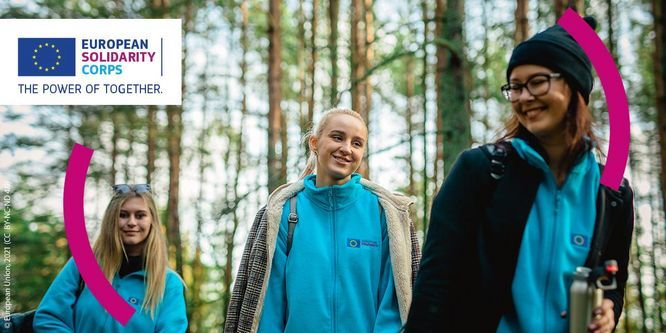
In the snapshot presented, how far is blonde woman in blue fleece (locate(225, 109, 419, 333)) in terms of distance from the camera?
397cm

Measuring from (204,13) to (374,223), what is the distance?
16050mm

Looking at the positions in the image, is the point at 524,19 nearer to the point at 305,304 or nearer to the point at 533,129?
the point at 305,304

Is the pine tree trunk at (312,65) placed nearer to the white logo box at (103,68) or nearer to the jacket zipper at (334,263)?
the white logo box at (103,68)

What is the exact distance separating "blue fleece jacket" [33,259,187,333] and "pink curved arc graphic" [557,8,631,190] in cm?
294

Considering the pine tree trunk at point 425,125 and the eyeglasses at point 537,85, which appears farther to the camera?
the pine tree trunk at point 425,125

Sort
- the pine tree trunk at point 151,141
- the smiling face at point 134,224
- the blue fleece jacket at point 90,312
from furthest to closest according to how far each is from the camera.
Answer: the pine tree trunk at point 151,141 < the smiling face at point 134,224 < the blue fleece jacket at point 90,312

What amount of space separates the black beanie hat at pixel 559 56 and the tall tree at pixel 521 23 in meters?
11.9

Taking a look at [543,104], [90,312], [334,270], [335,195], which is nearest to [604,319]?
[543,104]

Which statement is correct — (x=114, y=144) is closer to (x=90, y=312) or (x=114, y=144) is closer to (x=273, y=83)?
(x=273, y=83)

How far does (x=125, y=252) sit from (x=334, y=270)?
5.22ft

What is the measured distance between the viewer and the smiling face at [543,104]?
2305 mm

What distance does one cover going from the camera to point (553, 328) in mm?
2203

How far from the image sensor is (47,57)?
746cm

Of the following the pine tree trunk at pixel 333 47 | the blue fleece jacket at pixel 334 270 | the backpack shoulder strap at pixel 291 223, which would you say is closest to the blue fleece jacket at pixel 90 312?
the blue fleece jacket at pixel 334 270
